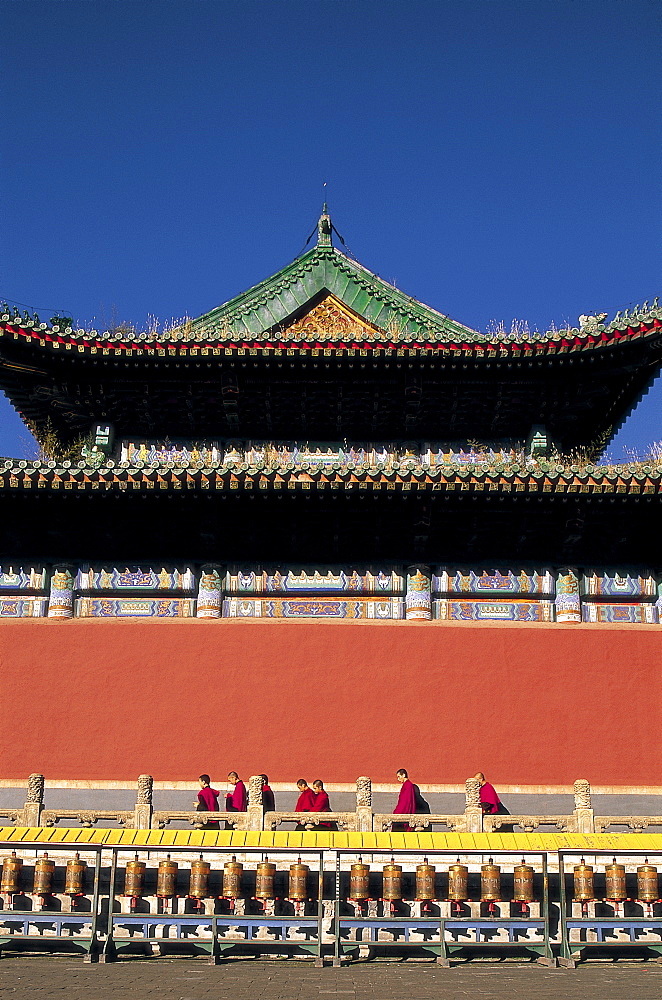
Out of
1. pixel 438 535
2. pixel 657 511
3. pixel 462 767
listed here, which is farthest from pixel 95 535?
pixel 657 511

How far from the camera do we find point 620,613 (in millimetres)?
13906

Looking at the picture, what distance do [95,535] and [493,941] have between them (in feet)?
26.2

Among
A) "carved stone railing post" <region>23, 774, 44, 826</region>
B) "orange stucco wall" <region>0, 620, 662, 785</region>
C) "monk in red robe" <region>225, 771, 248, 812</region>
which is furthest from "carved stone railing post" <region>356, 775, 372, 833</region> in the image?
"carved stone railing post" <region>23, 774, 44, 826</region>

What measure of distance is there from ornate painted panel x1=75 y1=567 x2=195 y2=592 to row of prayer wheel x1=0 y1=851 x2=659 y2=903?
529cm

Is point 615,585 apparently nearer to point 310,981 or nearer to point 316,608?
point 316,608

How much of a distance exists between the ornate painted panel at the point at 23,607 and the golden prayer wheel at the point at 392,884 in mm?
6975

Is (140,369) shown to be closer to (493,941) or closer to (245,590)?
(245,590)

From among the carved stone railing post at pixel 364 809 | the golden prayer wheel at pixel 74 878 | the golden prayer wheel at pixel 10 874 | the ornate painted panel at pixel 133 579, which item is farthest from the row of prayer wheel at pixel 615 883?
the ornate painted panel at pixel 133 579

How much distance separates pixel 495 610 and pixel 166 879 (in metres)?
6.46

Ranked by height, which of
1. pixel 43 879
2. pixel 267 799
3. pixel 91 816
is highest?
pixel 267 799

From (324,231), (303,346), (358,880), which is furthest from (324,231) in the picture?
(358,880)

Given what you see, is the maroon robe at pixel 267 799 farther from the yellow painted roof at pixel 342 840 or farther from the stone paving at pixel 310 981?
the stone paving at pixel 310 981

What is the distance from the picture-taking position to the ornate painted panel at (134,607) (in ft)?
45.9

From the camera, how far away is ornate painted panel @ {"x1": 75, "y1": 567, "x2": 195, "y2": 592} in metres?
14.1
